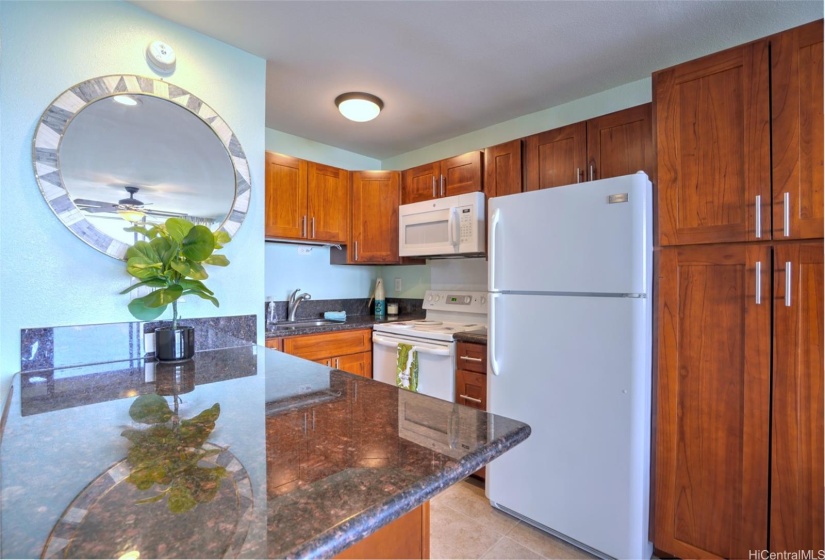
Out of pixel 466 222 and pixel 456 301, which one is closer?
pixel 466 222

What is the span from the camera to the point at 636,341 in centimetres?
161

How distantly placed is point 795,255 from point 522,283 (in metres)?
1.01

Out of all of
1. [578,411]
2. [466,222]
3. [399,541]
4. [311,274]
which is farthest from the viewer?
[311,274]

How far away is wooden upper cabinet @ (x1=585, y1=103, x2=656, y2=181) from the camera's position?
2.02 m

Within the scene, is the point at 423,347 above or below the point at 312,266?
below

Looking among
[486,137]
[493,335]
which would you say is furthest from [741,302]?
[486,137]

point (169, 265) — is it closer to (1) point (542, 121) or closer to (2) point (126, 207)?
(2) point (126, 207)

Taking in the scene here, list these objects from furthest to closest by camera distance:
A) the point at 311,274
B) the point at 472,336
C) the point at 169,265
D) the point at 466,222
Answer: the point at 311,274 → the point at 466,222 → the point at 472,336 → the point at 169,265

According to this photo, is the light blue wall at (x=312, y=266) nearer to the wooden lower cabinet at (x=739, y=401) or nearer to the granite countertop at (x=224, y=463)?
the granite countertop at (x=224, y=463)

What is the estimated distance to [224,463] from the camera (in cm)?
61

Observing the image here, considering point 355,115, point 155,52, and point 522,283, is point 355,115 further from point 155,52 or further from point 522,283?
point 522,283

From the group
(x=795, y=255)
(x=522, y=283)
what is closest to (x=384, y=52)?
(x=522, y=283)

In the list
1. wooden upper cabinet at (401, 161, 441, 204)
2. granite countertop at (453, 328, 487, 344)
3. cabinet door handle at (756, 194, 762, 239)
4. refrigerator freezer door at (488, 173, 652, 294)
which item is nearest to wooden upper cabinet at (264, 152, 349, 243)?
wooden upper cabinet at (401, 161, 441, 204)

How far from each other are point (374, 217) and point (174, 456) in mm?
2598
